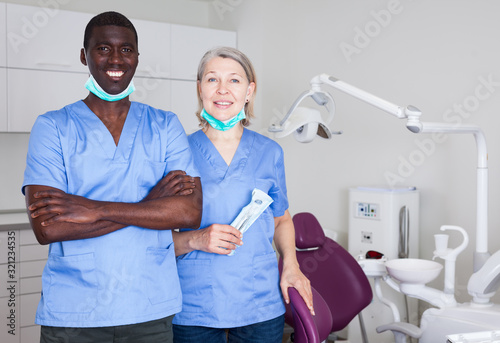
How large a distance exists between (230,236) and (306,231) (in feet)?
3.06

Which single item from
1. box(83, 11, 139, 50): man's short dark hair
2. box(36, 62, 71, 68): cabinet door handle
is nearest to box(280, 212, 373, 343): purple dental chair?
box(83, 11, 139, 50): man's short dark hair

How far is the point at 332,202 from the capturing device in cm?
327

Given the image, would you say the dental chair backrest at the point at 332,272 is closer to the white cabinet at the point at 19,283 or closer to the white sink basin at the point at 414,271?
the white sink basin at the point at 414,271

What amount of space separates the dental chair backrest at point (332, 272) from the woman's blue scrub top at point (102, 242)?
101 centimetres

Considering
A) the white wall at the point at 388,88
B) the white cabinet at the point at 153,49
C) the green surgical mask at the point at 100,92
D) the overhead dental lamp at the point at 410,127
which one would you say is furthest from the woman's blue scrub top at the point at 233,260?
the white cabinet at the point at 153,49

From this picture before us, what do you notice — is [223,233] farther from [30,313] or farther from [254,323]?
[30,313]

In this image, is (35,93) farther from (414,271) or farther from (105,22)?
(414,271)

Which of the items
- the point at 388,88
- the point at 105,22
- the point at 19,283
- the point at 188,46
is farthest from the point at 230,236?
the point at 188,46

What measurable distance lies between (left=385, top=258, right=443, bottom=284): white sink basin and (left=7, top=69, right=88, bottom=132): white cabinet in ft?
7.12

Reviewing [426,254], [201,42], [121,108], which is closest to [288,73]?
[201,42]

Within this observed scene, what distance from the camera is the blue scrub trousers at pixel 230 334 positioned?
4.50ft

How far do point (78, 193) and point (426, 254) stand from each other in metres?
2.03

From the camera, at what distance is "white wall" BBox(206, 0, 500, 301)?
8.07 feet

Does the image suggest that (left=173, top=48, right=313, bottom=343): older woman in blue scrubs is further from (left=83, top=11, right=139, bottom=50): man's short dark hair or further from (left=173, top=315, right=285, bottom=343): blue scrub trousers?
(left=83, top=11, right=139, bottom=50): man's short dark hair
